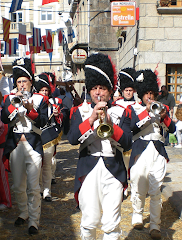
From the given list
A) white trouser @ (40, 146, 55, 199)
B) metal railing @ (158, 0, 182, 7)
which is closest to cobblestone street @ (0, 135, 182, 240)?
white trouser @ (40, 146, 55, 199)

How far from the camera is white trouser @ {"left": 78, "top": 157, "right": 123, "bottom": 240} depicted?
3.14 meters

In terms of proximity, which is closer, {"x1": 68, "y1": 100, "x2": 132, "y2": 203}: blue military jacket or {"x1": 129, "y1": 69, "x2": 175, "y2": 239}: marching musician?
{"x1": 68, "y1": 100, "x2": 132, "y2": 203}: blue military jacket

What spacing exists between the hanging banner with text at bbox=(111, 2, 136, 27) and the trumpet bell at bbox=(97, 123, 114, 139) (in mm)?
9978

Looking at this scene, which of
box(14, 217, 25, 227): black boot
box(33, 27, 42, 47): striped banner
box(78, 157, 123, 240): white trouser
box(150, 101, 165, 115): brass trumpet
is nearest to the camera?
box(78, 157, 123, 240): white trouser

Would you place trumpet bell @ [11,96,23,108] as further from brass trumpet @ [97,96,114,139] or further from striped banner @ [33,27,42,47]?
striped banner @ [33,27,42,47]

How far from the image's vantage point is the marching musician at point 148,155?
434 centimetres

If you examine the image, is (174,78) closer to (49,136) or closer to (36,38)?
(36,38)

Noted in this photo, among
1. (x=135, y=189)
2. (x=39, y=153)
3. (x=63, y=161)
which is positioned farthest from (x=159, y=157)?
(x=63, y=161)

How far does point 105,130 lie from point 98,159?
42cm

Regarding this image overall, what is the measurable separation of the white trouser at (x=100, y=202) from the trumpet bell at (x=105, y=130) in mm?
423

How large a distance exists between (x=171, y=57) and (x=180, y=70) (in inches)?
31.1

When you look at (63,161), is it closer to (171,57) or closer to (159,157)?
(159,157)

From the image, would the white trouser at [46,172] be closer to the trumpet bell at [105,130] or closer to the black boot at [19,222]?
the black boot at [19,222]

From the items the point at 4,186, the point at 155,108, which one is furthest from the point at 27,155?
the point at 155,108
